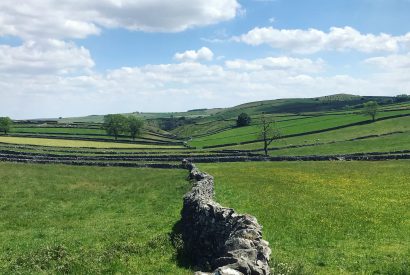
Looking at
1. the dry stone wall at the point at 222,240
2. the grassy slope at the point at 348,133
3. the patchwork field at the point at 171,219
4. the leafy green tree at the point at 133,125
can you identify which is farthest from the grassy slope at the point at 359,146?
the leafy green tree at the point at 133,125

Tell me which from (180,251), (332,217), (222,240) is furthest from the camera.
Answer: (332,217)

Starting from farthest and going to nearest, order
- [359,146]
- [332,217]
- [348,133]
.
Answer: [348,133], [359,146], [332,217]

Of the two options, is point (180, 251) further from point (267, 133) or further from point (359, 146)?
point (267, 133)

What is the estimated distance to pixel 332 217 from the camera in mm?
27656

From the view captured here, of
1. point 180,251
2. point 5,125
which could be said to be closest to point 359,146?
point 180,251

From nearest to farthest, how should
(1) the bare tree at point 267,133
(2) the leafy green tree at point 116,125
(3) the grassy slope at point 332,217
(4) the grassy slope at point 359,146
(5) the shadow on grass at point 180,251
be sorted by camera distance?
1. (3) the grassy slope at point 332,217
2. (5) the shadow on grass at point 180,251
3. (4) the grassy slope at point 359,146
4. (1) the bare tree at point 267,133
5. (2) the leafy green tree at point 116,125

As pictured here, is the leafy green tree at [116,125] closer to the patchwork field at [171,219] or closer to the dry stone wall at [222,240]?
the patchwork field at [171,219]

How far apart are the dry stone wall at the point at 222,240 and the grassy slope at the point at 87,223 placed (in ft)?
4.73

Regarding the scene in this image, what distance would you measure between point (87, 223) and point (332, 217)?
17.6 meters

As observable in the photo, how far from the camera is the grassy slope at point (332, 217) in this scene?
18906 mm

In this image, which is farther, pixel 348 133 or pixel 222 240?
pixel 348 133

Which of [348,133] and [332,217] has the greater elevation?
[348,133]

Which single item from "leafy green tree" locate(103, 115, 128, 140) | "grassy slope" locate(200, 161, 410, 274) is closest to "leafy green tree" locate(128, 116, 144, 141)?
"leafy green tree" locate(103, 115, 128, 140)

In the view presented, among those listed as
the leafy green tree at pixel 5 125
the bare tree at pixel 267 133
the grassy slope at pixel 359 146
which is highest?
the leafy green tree at pixel 5 125
